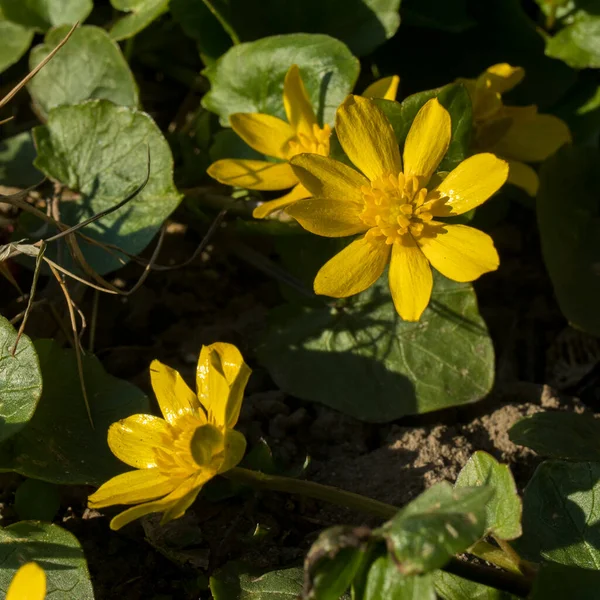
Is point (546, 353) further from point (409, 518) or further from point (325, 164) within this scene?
point (409, 518)

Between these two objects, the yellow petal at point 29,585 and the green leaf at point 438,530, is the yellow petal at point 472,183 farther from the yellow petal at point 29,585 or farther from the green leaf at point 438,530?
the yellow petal at point 29,585

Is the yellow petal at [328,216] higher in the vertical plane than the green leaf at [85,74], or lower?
higher

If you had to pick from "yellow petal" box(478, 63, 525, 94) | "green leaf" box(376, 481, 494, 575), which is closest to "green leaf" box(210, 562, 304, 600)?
"green leaf" box(376, 481, 494, 575)

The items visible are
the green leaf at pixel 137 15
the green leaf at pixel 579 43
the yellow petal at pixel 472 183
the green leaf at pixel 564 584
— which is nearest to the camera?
the green leaf at pixel 564 584

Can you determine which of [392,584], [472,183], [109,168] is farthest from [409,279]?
[109,168]

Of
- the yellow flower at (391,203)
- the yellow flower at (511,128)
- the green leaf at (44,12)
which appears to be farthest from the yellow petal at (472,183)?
the green leaf at (44,12)

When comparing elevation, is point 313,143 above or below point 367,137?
below

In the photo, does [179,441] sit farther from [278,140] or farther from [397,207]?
[278,140]
